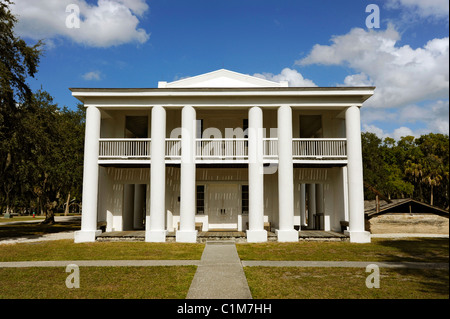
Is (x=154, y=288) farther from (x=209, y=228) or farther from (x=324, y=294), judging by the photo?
(x=209, y=228)

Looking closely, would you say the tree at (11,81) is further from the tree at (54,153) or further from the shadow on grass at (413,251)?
the shadow on grass at (413,251)

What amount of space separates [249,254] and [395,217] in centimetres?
1208

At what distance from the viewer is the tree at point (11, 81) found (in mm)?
15391

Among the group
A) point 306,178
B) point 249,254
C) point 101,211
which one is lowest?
point 249,254

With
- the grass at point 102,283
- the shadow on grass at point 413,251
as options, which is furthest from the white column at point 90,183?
the shadow on grass at point 413,251

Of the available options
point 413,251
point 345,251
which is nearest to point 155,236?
point 345,251

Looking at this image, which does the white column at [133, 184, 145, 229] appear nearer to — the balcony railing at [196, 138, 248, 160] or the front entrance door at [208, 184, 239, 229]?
the front entrance door at [208, 184, 239, 229]

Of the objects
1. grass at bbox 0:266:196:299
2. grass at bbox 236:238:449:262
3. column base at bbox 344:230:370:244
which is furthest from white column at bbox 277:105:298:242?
grass at bbox 0:266:196:299

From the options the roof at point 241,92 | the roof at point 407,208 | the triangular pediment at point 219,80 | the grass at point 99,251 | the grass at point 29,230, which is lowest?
the grass at point 29,230

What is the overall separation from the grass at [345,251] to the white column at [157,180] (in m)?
3.69

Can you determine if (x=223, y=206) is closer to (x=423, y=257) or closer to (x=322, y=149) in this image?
(x=322, y=149)
